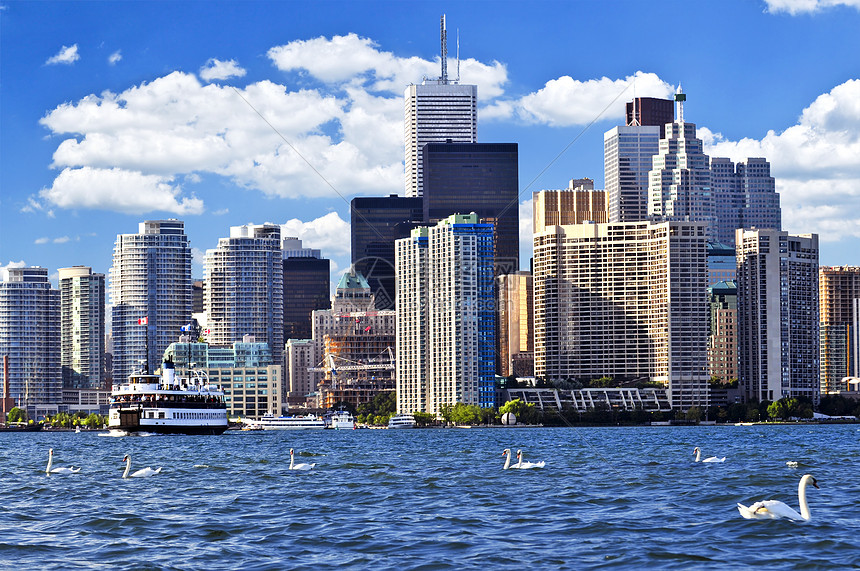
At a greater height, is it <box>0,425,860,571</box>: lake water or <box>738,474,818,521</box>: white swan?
<box>738,474,818,521</box>: white swan

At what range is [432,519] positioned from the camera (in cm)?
6366

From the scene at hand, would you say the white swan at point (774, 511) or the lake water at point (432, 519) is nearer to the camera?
the lake water at point (432, 519)

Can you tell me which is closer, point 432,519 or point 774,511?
point 774,511

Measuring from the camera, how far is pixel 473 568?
4894 cm

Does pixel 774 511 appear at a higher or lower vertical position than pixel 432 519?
higher

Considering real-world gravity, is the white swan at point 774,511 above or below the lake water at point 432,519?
above

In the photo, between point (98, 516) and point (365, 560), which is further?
point (98, 516)

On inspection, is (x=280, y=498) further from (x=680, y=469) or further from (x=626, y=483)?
(x=680, y=469)

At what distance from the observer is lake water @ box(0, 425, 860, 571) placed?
51562 millimetres

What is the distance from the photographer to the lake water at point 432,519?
51.6 m

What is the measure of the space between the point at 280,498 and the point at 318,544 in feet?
68.4

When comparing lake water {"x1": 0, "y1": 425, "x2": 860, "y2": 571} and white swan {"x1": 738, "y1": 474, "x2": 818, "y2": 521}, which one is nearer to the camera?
lake water {"x1": 0, "y1": 425, "x2": 860, "y2": 571}

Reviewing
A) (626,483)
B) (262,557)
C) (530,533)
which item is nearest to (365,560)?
(262,557)

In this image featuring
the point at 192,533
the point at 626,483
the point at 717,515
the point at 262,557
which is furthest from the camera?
the point at 626,483
